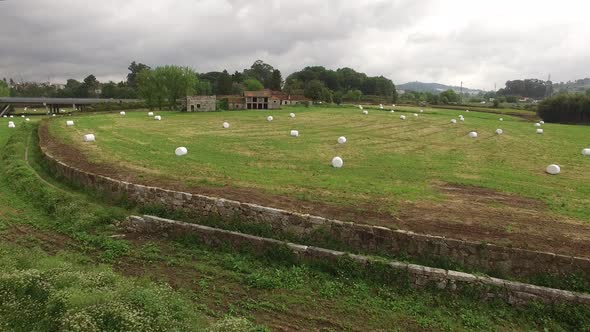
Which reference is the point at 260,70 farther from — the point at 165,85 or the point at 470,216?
the point at 470,216

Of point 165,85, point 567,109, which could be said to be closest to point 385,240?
point 567,109

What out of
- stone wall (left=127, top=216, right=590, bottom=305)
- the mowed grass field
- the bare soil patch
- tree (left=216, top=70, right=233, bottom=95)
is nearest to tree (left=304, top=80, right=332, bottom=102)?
tree (left=216, top=70, right=233, bottom=95)

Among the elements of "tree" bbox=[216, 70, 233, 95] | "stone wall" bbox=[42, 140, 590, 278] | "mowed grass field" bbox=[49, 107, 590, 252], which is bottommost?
"stone wall" bbox=[42, 140, 590, 278]

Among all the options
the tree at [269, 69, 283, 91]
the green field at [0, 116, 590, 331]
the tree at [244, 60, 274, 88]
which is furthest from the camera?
the tree at [244, 60, 274, 88]

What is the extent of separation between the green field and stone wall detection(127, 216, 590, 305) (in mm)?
287

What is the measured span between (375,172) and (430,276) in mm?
8492

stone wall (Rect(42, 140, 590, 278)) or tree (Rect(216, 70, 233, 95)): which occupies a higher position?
tree (Rect(216, 70, 233, 95))

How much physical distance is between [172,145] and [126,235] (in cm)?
1257

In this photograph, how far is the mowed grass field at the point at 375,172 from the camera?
1364 centimetres

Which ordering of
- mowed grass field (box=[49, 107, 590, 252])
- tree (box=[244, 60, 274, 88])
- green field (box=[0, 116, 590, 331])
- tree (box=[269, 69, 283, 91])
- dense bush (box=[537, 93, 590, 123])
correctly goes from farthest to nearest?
tree (box=[244, 60, 274, 88])
tree (box=[269, 69, 283, 91])
dense bush (box=[537, 93, 590, 123])
mowed grass field (box=[49, 107, 590, 252])
green field (box=[0, 116, 590, 331])

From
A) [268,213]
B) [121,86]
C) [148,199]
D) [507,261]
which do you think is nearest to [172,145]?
[148,199]

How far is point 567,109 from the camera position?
6056 cm

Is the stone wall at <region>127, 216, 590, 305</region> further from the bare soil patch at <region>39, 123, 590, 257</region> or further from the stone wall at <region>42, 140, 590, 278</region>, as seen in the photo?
the bare soil patch at <region>39, 123, 590, 257</region>

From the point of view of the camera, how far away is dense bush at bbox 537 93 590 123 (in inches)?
2328
